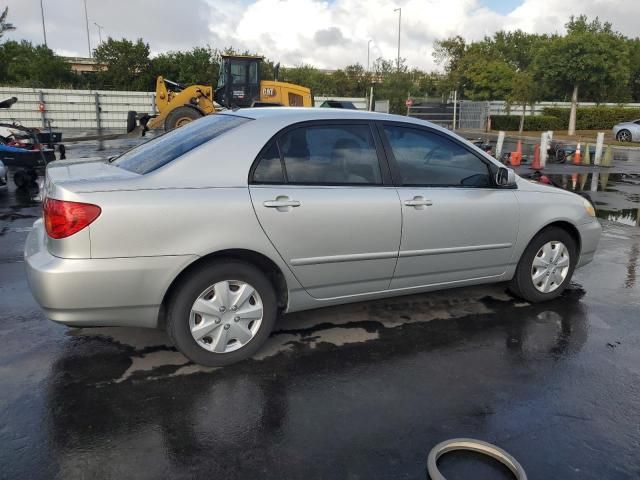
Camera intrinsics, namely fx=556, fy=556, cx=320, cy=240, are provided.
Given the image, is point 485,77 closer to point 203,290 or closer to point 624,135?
point 624,135

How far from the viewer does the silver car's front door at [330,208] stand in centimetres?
364

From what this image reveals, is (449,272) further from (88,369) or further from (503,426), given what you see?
(88,369)

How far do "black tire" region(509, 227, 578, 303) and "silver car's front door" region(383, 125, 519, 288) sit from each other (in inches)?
9.1

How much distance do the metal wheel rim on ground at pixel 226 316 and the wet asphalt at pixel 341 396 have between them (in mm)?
192

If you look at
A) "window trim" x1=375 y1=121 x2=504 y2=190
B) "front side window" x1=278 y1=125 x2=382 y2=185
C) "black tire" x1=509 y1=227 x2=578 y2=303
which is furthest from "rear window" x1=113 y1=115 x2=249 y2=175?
"black tire" x1=509 y1=227 x2=578 y2=303

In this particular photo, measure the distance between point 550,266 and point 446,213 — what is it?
1.33m

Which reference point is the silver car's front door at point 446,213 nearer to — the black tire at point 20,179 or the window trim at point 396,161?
the window trim at point 396,161

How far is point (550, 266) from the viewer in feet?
16.1

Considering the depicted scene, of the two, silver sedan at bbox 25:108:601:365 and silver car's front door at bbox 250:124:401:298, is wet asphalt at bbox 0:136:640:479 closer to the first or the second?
silver sedan at bbox 25:108:601:365

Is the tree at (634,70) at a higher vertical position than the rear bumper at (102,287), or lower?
higher

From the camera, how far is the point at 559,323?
4.54 meters

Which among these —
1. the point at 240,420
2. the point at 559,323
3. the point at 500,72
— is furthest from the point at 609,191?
the point at 500,72

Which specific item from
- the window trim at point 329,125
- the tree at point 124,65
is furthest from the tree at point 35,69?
Answer: the window trim at point 329,125

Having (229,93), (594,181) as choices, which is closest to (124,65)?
(229,93)
